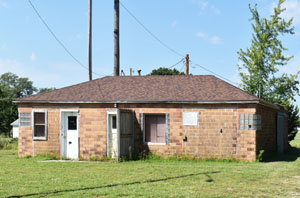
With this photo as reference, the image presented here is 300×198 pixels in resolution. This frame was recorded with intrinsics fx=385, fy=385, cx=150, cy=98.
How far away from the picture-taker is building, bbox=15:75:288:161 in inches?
656

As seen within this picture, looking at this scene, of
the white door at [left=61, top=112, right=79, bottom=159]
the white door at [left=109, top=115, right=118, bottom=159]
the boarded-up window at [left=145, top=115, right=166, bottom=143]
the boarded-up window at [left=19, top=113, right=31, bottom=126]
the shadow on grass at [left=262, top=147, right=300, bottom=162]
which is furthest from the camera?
the boarded-up window at [left=19, top=113, right=31, bottom=126]

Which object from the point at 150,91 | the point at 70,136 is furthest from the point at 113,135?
the point at 150,91

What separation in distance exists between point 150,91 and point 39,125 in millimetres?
5567

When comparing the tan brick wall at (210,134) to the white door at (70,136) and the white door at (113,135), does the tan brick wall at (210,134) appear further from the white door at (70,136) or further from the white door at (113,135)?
the white door at (70,136)

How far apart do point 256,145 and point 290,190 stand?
673cm

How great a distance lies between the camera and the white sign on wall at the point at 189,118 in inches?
672

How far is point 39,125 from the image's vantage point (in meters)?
18.4

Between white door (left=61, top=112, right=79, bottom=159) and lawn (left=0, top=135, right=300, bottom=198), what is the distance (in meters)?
2.27

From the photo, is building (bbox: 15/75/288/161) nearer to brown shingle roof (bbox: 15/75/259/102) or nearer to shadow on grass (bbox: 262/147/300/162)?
brown shingle roof (bbox: 15/75/259/102)

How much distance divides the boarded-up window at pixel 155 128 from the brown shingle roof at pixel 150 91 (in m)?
0.94

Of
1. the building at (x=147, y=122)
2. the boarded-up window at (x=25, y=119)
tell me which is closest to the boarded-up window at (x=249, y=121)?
the building at (x=147, y=122)

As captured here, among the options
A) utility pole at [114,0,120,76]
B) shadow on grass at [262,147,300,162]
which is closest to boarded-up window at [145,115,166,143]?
shadow on grass at [262,147,300,162]

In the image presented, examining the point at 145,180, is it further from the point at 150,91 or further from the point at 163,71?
the point at 163,71

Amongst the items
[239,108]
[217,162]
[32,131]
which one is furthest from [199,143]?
[32,131]
